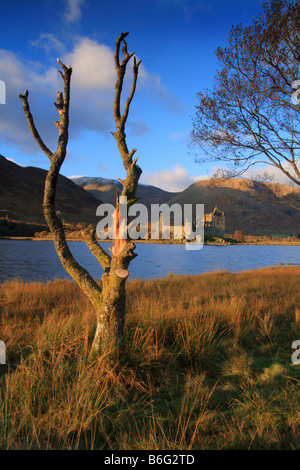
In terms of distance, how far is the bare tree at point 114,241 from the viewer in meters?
3.70

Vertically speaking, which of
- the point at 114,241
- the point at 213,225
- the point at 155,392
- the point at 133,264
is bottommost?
the point at 133,264

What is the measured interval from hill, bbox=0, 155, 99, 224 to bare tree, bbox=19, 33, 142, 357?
396 feet

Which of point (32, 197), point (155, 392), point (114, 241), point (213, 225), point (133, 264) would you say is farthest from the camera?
point (32, 197)

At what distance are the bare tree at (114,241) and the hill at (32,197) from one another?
121m

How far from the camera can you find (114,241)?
3.75 meters

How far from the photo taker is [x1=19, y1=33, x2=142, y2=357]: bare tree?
3703mm

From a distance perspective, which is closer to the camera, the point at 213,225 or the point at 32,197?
the point at 213,225

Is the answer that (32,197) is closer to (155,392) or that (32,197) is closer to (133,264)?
(133,264)

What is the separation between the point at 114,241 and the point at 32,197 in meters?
166

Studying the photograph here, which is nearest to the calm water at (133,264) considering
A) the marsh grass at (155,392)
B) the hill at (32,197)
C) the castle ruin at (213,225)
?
the marsh grass at (155,392)

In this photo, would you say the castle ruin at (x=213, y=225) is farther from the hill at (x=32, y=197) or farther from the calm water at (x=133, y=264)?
the calm water at (x=133, y=264)

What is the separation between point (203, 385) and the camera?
3.74 m

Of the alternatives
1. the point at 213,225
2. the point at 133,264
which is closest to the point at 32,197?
the point at 213,225
